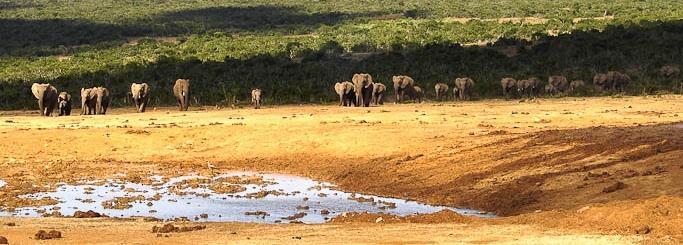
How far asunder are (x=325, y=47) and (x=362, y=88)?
102ft

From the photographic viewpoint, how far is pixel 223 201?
60.2 feet

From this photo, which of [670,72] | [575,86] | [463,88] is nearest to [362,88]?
[463,88]

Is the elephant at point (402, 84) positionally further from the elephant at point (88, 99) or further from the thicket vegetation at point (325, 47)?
the elephant at point (88, 99)

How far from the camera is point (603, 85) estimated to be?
46.4 m

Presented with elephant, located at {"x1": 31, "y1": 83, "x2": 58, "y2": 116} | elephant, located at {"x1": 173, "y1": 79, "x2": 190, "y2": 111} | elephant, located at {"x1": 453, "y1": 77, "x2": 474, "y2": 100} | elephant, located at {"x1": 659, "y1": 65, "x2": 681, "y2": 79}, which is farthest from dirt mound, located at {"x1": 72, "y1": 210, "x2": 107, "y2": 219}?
elephant, located at {"x1": 659, "y1": 65, "x2": 681, "y2": 79}

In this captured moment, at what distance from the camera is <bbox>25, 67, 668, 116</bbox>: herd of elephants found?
37.4 meters

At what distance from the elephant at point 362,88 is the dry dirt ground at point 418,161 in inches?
115

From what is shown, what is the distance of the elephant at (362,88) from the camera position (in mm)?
39812

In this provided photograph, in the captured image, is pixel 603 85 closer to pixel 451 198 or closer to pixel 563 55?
pixel 563 55

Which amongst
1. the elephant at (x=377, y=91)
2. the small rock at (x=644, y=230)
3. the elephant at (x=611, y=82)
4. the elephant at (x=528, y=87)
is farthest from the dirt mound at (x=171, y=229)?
the elephant at (x=611, y=82)

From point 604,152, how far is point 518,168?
137 centimetres

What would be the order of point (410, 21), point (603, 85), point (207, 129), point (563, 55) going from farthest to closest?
point (410, 21) → point (563, 55) → point (603, 85) → point (207, 129)

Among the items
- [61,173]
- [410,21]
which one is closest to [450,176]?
[61,173]

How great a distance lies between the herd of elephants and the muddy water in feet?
53.6
